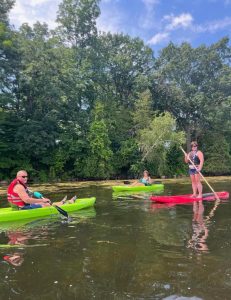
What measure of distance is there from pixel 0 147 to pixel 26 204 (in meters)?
16.9

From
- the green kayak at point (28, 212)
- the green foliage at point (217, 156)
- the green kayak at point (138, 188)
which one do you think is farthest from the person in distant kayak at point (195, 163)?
the green foliage at point (217, 156)

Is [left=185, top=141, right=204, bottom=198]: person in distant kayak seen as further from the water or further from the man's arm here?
the man's arm

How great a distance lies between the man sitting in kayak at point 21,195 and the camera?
870 centimetres

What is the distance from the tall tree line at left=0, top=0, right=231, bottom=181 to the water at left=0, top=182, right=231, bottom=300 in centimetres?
1854

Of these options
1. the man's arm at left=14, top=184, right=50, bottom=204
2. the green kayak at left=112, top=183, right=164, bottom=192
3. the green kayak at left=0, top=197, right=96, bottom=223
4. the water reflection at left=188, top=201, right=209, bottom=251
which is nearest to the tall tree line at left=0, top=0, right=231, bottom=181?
the green kayak at left=112, top=183, right=164, bottom=192

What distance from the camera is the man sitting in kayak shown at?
8703 mm

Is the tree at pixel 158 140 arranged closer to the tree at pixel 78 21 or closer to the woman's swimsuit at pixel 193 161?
the tree at pixel 78 21

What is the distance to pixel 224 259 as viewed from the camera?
17.1 feet

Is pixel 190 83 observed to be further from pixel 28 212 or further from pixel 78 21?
pixel 28 212

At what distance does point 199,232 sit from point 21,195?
15.1ft

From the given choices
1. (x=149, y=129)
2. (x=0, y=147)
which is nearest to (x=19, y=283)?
(x=0, y=147)

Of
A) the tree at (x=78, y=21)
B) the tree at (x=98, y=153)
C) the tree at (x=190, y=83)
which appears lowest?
the tree at (x=98, y=153)

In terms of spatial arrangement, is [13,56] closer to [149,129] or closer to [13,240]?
[149,129]

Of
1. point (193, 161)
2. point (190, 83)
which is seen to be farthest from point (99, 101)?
point (193, 161)
